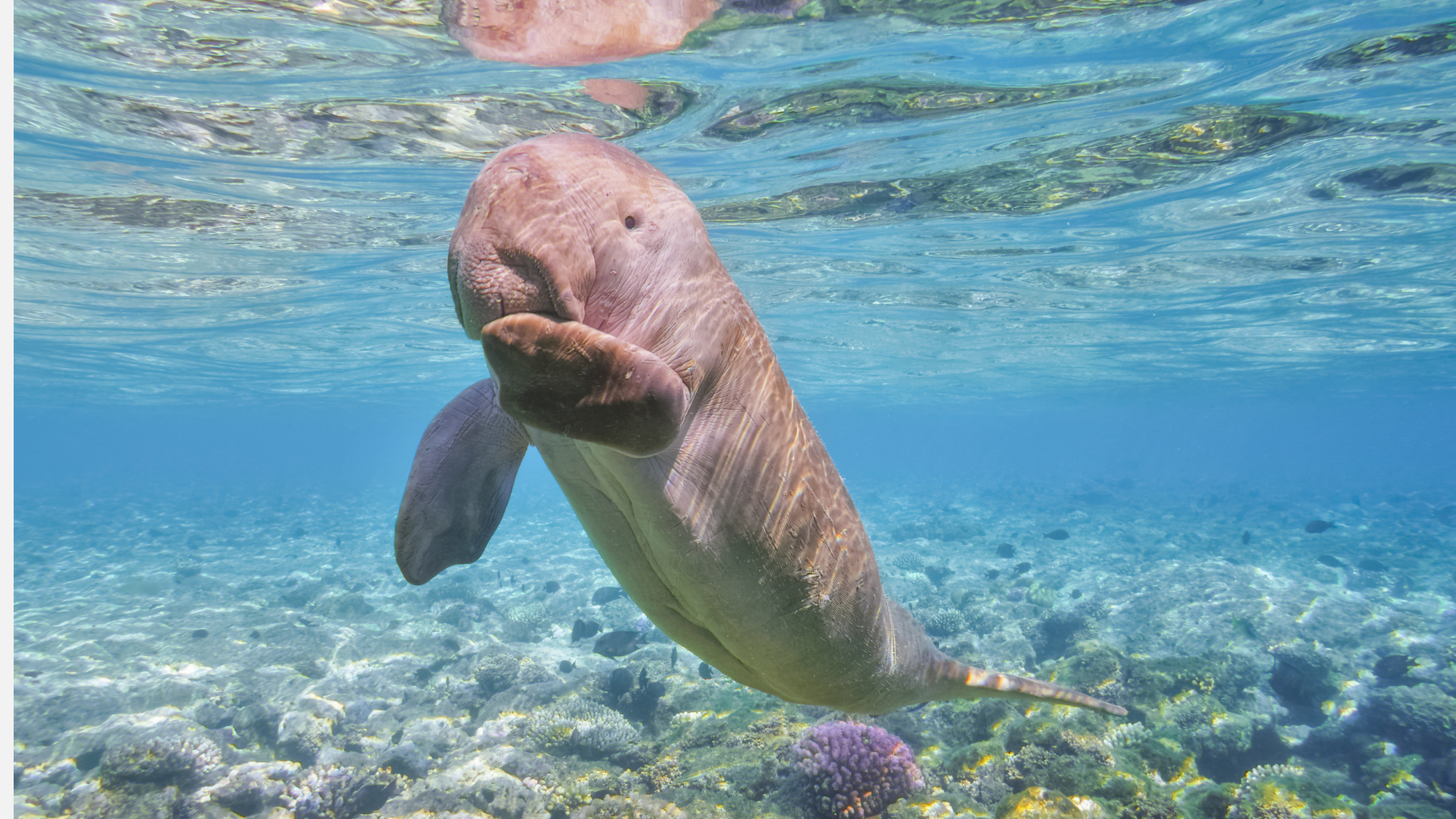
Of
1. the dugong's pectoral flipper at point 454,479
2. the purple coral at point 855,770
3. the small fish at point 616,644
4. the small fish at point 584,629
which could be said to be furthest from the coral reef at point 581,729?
the dugong's pectoral flipper at point 454,479

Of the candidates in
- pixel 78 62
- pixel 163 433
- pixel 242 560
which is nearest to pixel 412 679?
pixel 78 62

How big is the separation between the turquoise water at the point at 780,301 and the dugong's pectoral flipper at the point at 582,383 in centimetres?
549

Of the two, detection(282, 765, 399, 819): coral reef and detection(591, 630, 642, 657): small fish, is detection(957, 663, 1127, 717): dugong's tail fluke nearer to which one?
detection(282, 765, 399, 819): coral reef

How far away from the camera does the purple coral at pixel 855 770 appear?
234 inches

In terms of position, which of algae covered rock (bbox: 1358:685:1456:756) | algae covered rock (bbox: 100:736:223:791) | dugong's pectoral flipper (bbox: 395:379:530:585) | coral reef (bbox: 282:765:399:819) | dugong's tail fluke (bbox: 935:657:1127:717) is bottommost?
coral reef (bbox: 282:765:399:819)

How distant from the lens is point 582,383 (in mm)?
1316

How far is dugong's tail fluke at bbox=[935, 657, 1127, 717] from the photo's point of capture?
11.6 ft

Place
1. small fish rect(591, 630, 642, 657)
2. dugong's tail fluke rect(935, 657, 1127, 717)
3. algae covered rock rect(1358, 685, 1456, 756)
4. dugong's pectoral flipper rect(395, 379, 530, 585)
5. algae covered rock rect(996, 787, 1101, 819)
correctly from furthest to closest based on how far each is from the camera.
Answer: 1. small fish rect(591, 630, 642, 657)
2. algae covered rock rect(1358, 685, 1456, 756)
3. algae covered rock rect(996, 787, 1101, 819)
4. dugong's tail fluke rect(935, 657, 1127, 717)
5. dugong's pectoral flipper rect(395, 379, 530, 585)

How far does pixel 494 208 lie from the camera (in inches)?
55.4

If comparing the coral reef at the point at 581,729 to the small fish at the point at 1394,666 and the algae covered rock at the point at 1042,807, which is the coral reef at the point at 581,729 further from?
the small fish at the point at 1394,666

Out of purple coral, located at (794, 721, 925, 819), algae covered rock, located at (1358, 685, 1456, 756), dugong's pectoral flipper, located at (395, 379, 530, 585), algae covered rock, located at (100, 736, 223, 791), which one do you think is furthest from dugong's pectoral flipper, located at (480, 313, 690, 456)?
algae covered rock, located at (1358, 685, 1456, 756)

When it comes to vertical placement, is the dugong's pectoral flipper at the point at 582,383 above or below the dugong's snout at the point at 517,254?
below

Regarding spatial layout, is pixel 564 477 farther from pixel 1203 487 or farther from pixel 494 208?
pixel 1203 487

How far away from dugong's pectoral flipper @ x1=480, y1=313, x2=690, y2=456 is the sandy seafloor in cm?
548
